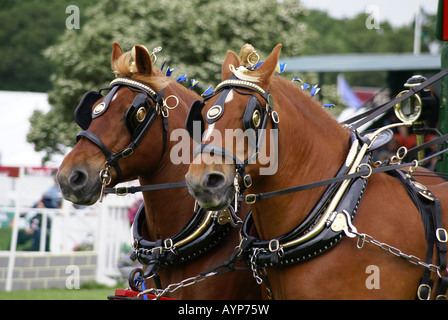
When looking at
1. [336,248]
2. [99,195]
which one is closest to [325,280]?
[336,248]

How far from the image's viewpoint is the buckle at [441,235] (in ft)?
10.00

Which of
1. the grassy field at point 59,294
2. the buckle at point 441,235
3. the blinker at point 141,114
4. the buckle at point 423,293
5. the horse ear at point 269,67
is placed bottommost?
the buckle at point 423,293

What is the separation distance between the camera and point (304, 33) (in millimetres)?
16641

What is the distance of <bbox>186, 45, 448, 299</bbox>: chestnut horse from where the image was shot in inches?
112

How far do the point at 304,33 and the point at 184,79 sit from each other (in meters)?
13.2

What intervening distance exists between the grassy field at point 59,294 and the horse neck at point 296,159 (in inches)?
225

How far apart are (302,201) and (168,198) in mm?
1012

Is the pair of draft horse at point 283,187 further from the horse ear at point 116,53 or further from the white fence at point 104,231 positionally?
the white fence at point 104,231

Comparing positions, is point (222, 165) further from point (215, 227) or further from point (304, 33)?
point (304, 33)

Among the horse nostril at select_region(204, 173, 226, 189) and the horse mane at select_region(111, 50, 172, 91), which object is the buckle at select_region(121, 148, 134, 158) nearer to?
the horse mane at select_region(111, 50, 172, 91)

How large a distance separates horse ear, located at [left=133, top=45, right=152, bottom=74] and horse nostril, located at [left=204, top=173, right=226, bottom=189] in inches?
49.8

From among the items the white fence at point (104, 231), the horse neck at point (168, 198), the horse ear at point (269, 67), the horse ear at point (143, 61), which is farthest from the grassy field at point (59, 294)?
the horse ear at point (269, 67)

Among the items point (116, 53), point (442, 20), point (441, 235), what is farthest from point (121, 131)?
point (442, 20)

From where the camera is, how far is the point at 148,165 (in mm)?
3689
